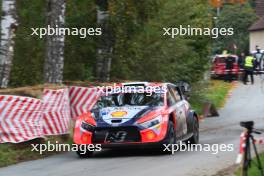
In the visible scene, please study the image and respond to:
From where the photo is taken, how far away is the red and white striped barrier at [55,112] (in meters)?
15.6

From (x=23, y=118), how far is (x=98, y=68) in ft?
25.5

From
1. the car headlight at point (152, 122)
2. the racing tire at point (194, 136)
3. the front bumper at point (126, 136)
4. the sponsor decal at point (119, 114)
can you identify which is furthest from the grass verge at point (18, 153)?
the racing tire at point (194, 136)

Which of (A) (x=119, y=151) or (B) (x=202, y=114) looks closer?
(A) (x=119, y=151)

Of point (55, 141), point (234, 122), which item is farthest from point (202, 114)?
point (55, 141)

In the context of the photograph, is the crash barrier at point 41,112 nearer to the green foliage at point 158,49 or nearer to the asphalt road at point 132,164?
the asphalt road at point 132,164

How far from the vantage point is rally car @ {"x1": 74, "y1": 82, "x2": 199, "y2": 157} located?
1380 cm

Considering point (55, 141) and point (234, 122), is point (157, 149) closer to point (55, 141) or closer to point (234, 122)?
point (55, 141)

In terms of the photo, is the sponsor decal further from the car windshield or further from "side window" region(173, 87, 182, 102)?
"side window" region(173, 87, 182, 102)

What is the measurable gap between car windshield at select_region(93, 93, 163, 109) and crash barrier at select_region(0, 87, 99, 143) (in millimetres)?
848

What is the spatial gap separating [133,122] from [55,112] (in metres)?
2.88

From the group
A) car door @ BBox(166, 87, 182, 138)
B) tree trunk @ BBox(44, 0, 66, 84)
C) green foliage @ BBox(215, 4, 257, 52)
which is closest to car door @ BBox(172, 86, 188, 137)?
car door @ BBox(166, 87, 182, 138)

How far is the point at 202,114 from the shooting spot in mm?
26875

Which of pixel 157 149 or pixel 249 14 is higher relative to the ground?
pixel 249 14

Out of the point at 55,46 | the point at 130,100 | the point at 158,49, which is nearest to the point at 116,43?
the point at 158,49
